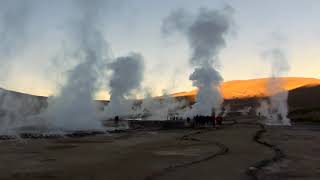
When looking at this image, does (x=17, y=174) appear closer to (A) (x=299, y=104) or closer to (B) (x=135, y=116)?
(B) (x=135, y=116)

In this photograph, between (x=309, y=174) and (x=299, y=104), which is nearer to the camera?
(x=309, y=174)

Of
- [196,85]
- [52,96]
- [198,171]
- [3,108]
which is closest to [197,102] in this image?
[196,85]

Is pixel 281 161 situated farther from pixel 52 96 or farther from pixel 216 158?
pixel 52 96

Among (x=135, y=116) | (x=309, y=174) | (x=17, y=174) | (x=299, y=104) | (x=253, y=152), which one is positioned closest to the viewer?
(x=309, y=174)

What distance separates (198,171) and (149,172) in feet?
5.81

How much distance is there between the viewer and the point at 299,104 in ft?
509

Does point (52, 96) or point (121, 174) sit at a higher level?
point (52, 96)

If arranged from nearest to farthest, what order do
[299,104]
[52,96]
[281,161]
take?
[281,161] → [52,96] → [299,104]

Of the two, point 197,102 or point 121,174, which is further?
point 197,102

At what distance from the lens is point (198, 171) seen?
65.7 feet

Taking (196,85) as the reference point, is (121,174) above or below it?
below

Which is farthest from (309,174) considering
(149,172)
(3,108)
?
(3,108)

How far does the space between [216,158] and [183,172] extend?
509 cm

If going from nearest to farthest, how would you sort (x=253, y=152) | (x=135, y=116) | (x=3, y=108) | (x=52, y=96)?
(x=253, y=152) < (x=52, y=96) < (x=3, y=108) < (x=135, y=116)
